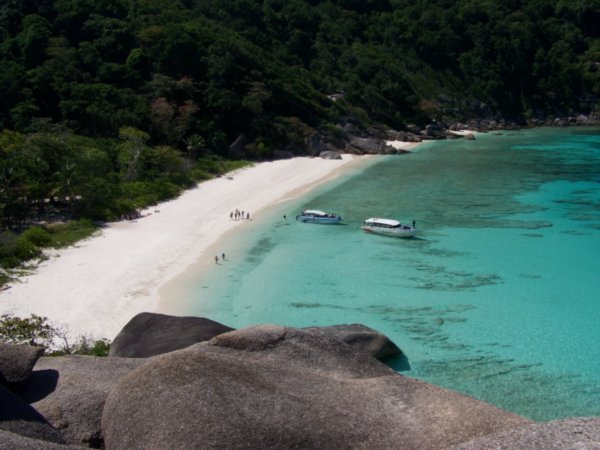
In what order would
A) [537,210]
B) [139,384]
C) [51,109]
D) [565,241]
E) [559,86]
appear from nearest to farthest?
[139,384] → [565,241] → [537,210] → [51,109] → [559,86]

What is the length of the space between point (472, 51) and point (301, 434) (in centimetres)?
14071

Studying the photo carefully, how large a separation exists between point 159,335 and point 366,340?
7777 mm

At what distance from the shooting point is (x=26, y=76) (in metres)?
67.2

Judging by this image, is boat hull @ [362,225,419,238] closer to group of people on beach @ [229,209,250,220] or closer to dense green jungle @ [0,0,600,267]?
group of people on beach @ [229,209,250,220]

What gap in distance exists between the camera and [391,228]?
40.4 m

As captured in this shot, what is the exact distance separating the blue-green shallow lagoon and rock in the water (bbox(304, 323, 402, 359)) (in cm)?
103

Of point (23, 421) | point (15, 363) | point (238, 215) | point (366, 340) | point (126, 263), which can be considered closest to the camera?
point (23, 421)

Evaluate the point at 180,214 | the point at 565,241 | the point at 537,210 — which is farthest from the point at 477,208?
the point at 180,214

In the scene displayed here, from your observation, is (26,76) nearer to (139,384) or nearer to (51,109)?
(51,109)

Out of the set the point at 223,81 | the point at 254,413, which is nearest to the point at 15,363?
the point at 254,413

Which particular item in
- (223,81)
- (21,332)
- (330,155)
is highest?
(223,81)

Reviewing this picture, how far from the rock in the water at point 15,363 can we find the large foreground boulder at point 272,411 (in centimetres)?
256

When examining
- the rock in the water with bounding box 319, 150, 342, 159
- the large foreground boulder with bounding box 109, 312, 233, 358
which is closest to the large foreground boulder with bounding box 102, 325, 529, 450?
the large foreground boulder with bounding box 109, 312, 233, 358

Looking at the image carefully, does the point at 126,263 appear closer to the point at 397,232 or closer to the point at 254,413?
the point at 397,232
